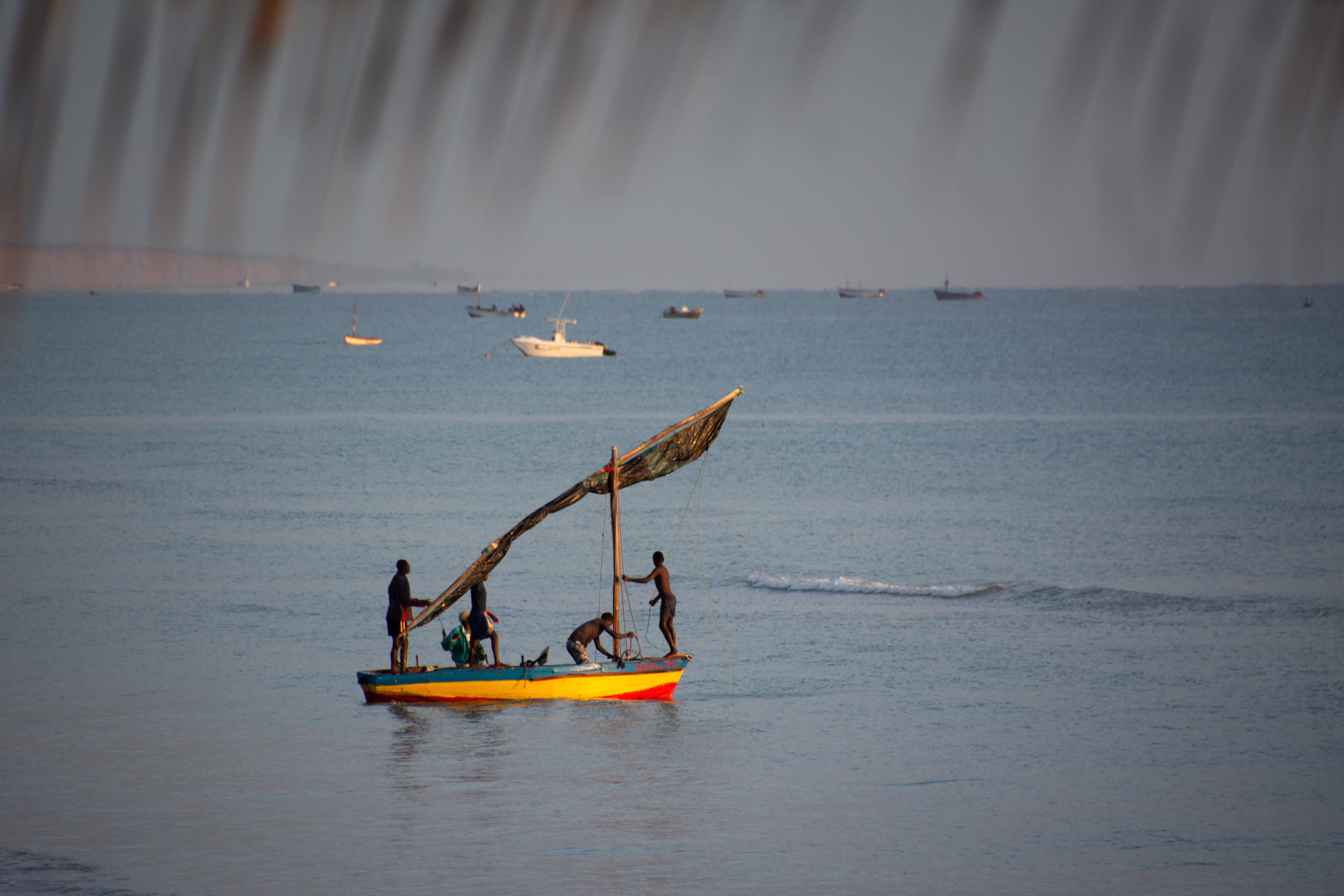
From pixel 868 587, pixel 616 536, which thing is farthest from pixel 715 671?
pixel 868 587

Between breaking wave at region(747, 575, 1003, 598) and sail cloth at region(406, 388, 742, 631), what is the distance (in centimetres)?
1362

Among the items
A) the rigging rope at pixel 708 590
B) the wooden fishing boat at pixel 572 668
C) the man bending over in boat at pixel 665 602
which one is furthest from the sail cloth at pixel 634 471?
the rigging rope at pixel 708 590

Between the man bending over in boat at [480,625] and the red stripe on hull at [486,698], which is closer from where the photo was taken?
the man bending over in boat at [480,625]

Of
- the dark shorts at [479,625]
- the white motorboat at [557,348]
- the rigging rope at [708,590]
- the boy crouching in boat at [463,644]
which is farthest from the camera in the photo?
the white motorboat at [557,348]

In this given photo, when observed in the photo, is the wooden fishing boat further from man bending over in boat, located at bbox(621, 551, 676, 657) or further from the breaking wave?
the breaking wave

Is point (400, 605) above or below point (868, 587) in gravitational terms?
below

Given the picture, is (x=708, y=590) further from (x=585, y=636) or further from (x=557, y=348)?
(x=557, y=348)

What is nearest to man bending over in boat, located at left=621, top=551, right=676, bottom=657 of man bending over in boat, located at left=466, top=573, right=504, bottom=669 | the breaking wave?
man bending over in boat, located at left=466, top=573, right=504, bottom=669

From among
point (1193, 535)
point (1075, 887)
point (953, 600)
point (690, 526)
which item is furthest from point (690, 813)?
point (1193, 535)

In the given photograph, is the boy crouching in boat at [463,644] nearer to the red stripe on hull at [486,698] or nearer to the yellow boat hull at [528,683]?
the yellow boat hull at [528,683]

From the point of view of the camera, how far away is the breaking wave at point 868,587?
122ft

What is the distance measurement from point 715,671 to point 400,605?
26.2 feet

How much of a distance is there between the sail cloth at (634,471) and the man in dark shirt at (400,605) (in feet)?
0.69

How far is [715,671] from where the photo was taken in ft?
93.2
